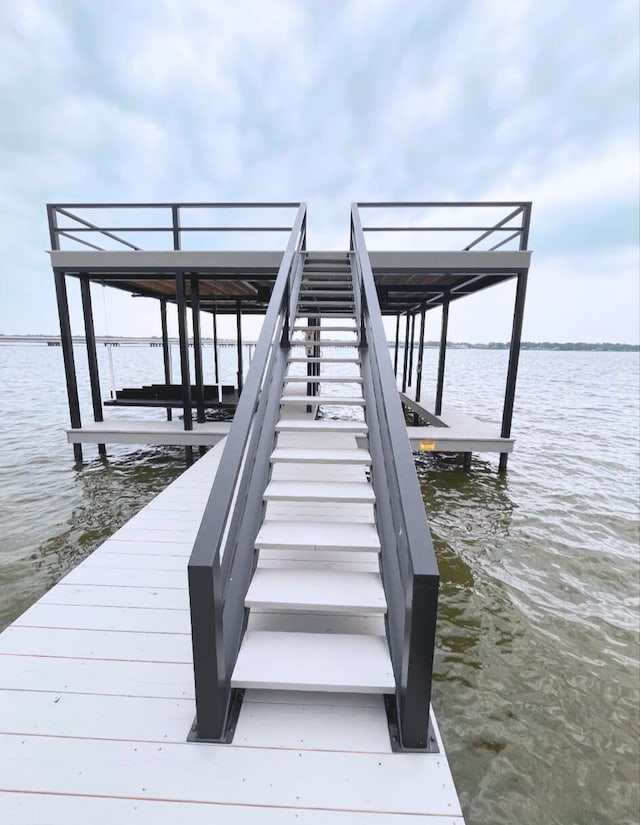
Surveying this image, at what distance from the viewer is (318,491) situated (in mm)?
2371

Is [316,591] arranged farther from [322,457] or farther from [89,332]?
[89,332]

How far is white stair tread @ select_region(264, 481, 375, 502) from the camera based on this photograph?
7.57 feet

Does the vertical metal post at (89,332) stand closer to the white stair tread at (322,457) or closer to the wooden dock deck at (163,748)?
the white stair tread at (322,457)

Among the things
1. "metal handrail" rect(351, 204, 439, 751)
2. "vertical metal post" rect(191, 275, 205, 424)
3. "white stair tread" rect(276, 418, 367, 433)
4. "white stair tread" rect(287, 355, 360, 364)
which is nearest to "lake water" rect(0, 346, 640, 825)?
"metal handrail" rect(351, 204, 439, 751)

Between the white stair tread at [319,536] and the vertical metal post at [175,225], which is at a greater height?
the vertical metal post at [175,225]

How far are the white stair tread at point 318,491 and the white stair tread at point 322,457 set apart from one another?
0.47ft

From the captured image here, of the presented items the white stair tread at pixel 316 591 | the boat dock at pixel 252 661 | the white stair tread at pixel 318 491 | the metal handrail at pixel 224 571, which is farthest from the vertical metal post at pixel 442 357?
the white stair tread at pixel 316 591

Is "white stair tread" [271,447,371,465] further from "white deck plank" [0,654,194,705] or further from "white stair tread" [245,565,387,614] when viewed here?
"white deck plank" [0,654,194,705]

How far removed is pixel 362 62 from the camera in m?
9.41

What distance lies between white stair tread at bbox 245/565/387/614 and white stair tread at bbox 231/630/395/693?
0.13m

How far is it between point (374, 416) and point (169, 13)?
1031 centimetres

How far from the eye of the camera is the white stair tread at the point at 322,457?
2.57m

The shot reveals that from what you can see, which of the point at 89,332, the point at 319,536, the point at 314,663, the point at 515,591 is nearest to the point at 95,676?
the point at 314,663

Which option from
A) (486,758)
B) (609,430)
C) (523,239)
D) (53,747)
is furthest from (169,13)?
(609,430)
